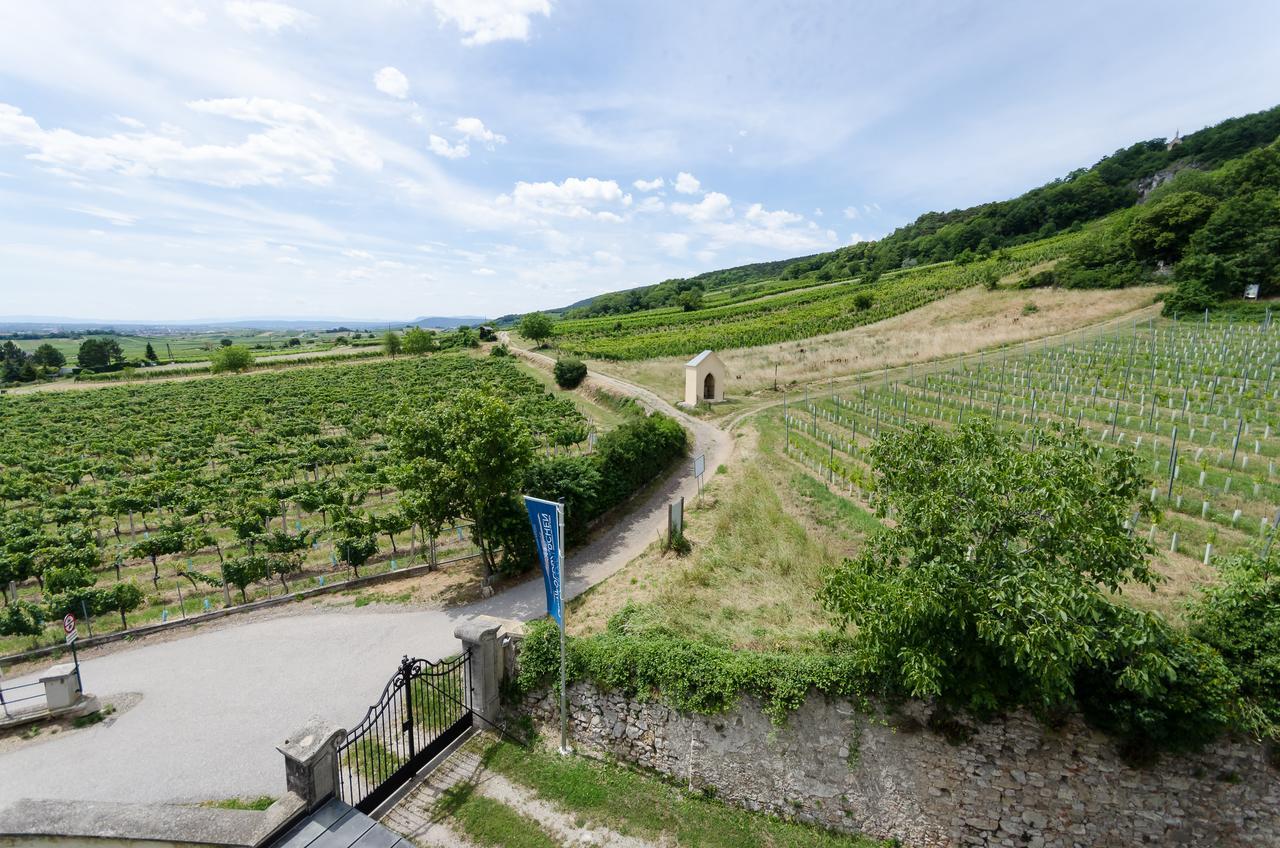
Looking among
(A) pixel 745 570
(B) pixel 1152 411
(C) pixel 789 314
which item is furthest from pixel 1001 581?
(C) pixel 789 314

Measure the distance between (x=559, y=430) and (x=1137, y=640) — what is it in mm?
27423

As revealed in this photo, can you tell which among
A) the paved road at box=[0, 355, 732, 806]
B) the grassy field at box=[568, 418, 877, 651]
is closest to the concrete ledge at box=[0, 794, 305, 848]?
the paved road at box=[0, 355, 732, 806]

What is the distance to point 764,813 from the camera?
34.3 ft

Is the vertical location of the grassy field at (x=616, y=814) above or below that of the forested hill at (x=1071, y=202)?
below

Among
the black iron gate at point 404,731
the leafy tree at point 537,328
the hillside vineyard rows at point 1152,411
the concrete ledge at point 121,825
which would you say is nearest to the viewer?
the concrete ledge at point 121,825

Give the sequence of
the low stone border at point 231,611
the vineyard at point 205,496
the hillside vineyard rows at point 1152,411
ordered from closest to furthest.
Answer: the low stone border at point 231,611, the hillside vineyard rows at point 1152,411, the vineyard at point 205,496

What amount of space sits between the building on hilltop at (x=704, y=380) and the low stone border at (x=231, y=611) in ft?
73.6

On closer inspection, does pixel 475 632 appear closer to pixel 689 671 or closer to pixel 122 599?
pixel 689 671

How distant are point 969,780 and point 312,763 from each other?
10.6 metres

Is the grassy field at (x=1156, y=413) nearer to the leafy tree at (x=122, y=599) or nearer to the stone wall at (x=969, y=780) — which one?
the stone wall at (x=969, y=780)

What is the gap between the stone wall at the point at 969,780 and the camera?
916 centimetres

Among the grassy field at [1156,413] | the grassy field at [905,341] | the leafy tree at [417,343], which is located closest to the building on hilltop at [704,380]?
the grassy field at [905,341]

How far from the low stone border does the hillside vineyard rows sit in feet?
54.3

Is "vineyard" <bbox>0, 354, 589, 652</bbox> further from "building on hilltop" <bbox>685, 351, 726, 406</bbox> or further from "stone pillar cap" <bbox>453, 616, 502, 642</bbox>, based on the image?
"building on hilltop" <bbox>685, 351, 726, 406</bbox>
